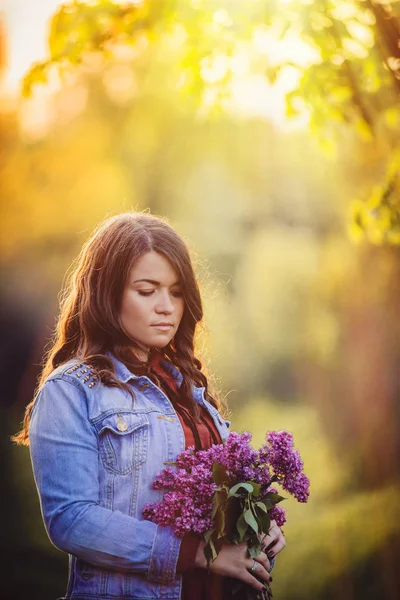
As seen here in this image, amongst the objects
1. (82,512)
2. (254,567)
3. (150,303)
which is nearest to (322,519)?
(254,567)

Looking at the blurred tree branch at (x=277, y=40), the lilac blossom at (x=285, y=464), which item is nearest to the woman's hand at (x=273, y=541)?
the lilac blossom at (x=285, y=464)

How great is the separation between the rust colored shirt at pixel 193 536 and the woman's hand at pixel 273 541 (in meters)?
0.14

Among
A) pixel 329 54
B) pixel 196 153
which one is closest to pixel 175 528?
pixel 329 54

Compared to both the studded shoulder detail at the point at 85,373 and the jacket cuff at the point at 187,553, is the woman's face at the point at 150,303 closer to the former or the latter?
the studded shoulder detail at the point at 85,373

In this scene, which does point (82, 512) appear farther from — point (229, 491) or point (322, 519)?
point (322, 519)

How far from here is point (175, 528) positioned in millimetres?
1605

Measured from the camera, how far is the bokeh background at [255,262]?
470 centimetres

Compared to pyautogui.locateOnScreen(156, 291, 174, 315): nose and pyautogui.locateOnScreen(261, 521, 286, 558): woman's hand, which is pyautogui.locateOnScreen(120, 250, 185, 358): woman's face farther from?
pyautogui.locateOnScreen(261, 521, 286, 558): woman's hand

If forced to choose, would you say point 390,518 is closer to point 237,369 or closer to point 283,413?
point 283,413

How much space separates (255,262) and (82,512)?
16.1ft

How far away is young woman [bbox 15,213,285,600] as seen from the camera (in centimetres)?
160

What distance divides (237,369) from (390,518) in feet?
5.25

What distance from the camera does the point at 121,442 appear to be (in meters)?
1.70

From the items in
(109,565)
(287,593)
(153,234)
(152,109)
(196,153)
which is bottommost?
(109,565)
